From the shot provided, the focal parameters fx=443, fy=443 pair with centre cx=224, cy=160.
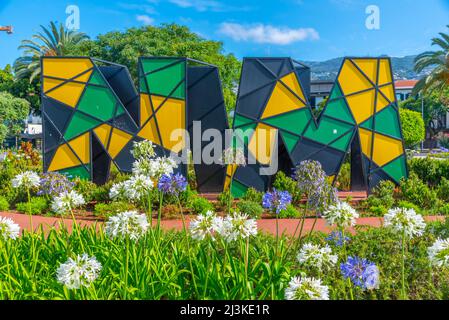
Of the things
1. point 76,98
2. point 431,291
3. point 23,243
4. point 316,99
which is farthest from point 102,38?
point 316,99

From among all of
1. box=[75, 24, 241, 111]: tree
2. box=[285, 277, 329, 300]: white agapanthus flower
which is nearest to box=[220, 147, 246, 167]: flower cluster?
box=[285, 277, 329, 300]: white agapanthus flower

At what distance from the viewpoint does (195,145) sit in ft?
39.2

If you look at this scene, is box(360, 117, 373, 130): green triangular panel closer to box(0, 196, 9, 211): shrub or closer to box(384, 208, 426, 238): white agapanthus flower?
box(0, 196, 9, 211): shrub

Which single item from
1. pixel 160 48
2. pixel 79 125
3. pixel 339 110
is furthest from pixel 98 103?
pixel 160 48

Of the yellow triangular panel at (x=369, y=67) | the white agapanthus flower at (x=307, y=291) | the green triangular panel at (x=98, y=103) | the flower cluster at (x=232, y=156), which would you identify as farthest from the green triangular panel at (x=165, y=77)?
the white agapanthus flower at (x=307, y=291)

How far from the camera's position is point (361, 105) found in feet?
39.9

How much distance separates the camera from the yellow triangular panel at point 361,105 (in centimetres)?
1213

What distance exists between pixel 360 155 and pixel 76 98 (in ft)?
26.0

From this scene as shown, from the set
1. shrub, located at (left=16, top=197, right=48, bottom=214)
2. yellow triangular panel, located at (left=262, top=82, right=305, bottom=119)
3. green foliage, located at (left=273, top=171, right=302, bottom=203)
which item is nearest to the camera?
shrub, located at (left=16, top=197, right=48, bottom=214)

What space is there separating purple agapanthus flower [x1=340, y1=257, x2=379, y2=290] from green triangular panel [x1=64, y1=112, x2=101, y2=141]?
10286mm

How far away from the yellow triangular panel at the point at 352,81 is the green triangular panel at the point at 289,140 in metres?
1.93

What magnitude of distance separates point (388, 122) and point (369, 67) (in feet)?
5.28

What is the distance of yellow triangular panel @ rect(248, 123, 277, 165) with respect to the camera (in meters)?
11.7

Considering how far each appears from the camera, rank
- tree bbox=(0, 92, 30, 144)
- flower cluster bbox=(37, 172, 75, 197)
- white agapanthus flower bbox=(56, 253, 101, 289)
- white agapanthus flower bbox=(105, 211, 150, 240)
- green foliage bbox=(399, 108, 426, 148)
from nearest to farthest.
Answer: white agapanthus flower bbox=(56, 253, 101, 289) → white agapanthus flower bbox=(105, 211, 150, 240) → flower cluster bbox=(37, 172, 75, 197) → green foliage bbox=(399, 108, 426, 148) → tree bbox=(0, 92, 30, 144)
